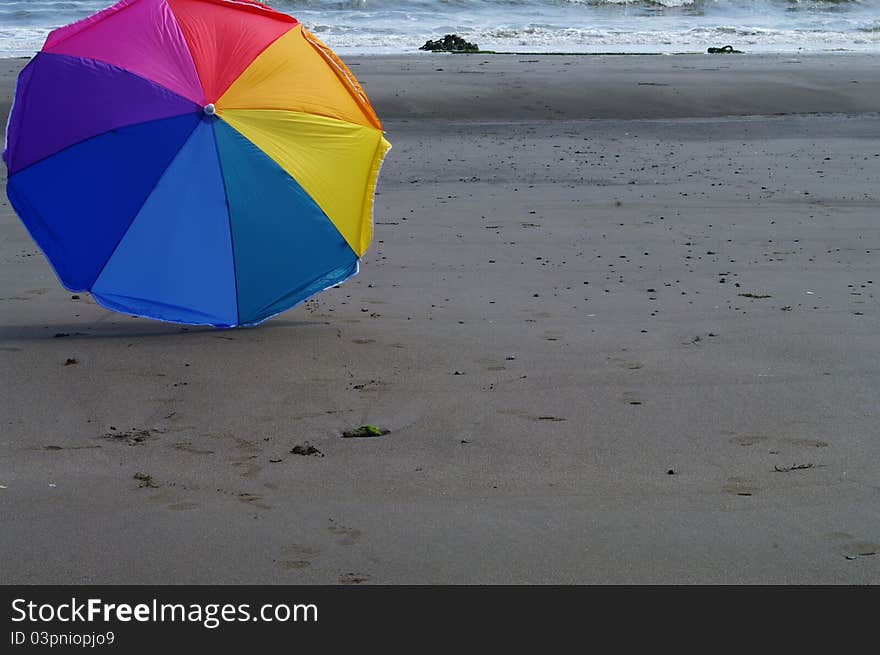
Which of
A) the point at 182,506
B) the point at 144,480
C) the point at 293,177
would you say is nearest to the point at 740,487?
the point at 182,506

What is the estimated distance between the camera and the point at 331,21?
25922mm

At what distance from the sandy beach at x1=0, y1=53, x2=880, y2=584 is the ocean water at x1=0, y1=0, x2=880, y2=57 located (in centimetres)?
1352

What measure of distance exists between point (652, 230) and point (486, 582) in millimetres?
5085

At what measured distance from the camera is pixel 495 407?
4836mm

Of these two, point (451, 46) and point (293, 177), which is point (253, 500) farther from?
point (451, 46)

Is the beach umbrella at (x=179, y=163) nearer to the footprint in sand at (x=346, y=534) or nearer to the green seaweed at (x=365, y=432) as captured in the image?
the green seaweed at (x=365, y=432)

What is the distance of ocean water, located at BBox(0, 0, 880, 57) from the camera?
22.2 metres

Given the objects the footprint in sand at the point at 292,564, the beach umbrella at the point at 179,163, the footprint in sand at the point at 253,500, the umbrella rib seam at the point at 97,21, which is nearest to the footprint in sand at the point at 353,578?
the footprint in sand at the point at 292,564

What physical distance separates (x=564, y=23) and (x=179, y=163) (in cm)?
2185

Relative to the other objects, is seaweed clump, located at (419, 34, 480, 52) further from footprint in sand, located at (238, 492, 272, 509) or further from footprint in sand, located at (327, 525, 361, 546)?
footprint in sand, located at (327, 525, 361, 546)

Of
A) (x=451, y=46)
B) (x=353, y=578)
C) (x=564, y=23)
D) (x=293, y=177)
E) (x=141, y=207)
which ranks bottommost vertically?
(x=353, y=578)

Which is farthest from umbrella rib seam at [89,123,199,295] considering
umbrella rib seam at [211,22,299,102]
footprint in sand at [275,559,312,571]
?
footprint in sand at [275,559,312,571]

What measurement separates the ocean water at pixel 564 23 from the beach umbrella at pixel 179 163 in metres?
15.3

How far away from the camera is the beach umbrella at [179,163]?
526 centimetres
